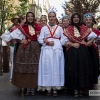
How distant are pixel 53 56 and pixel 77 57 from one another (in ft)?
1.67

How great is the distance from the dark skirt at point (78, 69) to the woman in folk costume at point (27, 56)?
0.71 metres

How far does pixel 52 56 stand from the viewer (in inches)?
242

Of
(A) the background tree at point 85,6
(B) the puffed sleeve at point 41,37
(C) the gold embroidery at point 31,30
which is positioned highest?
(A) the background tree at point 85,6

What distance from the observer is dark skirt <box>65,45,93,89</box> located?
5.99m

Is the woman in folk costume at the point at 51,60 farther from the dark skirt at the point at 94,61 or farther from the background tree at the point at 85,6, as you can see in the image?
the background tree at the point at 85,6

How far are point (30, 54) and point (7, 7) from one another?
5403 mm

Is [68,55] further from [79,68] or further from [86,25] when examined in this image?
[86,25]

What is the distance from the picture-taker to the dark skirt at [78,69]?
5.99 metres

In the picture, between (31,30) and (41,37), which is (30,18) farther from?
(41,37)

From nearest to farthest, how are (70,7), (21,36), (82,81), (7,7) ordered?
(82,81) → (21,36) → (7,7) → (70,7)

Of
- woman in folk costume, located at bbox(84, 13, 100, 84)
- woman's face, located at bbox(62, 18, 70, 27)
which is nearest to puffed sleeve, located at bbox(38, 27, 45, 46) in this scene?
woman's face, located at bbox(62, 18, 70, 27)

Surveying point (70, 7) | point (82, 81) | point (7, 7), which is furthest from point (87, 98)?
point (70, 7)

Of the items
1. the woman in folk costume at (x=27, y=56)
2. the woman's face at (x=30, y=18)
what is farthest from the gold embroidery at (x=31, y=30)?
the woman's face at (x=30, y=18)

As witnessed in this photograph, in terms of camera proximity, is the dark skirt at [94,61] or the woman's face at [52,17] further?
the dark skirt at [94,61]
